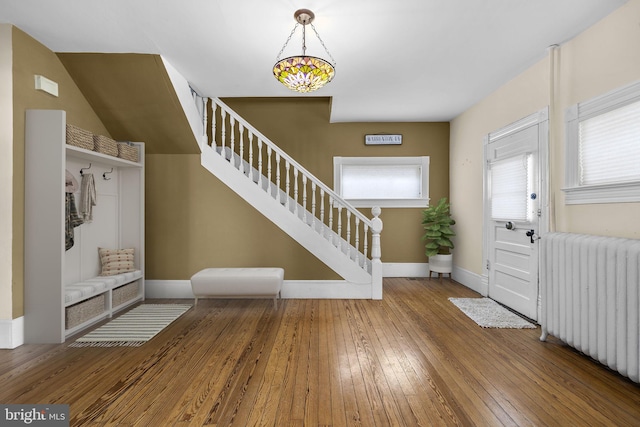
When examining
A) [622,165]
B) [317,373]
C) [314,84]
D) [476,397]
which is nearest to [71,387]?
[317,373]

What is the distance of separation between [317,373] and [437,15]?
3.10 meters

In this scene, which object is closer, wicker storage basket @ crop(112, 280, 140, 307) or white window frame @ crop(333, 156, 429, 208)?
wicker storage basket @ crop(112, 280, 140, 307)

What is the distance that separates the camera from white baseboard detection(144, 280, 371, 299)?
4.29 metres

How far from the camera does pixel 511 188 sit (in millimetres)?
3855

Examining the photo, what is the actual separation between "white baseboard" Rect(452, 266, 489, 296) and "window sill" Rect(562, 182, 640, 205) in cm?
186

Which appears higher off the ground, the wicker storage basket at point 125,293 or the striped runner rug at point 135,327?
the wicker storage basket at point 125,293

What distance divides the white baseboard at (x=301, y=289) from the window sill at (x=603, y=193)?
2.53 m

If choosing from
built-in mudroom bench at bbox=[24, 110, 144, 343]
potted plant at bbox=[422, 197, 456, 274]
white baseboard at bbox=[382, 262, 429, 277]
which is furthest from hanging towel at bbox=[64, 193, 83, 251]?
potted plant at bbox=[422, 197, 456, 274]

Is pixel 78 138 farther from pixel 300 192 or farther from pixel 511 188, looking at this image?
pixel 511 188

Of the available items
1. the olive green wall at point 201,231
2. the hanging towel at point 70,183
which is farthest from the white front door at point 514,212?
the hanging towel at point 70,183

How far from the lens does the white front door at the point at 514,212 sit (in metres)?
3.44

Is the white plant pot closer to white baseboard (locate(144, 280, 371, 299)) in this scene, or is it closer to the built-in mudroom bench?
white baseboard (locate(144, 280, 371, 299))

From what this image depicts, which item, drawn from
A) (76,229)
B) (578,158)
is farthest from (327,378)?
(76,229)

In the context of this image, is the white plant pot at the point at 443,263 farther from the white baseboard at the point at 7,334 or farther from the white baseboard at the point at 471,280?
the white baseboard at the point at 7,334
